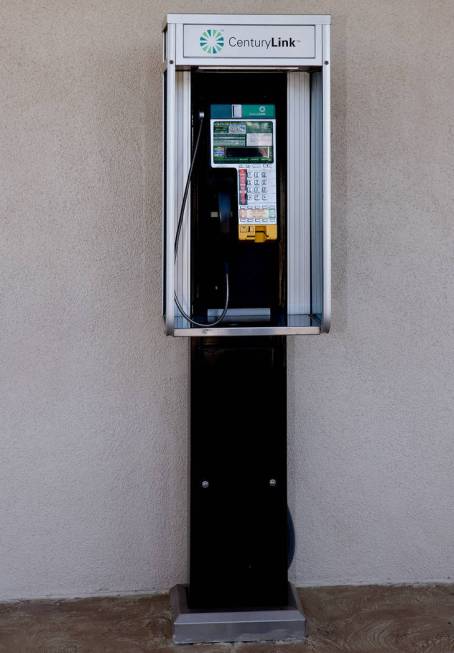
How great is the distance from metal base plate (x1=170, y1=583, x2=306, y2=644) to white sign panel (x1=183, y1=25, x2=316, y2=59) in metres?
1.63

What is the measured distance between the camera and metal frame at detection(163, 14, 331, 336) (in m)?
2.24

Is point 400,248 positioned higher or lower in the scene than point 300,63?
lower

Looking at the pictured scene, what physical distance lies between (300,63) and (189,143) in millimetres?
383

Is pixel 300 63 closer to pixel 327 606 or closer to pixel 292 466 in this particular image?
pixel 292 466

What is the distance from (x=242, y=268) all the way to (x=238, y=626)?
42.2 inches

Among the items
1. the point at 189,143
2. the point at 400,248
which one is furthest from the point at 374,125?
the point at 189,143

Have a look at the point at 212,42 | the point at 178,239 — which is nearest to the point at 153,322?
the point at 178,239

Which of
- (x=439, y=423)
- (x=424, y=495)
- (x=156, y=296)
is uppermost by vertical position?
(x=156, y=296)

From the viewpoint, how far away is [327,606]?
267 cm

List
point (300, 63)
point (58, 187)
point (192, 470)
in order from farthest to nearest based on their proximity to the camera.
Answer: point (58, 187) < point (192, 470) < point (300, 63)

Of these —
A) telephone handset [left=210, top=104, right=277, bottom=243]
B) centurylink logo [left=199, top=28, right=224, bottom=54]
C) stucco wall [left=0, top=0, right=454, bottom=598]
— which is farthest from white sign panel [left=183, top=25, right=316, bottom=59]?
stucco wall [left=0, top=0, right=454, bottom=598]

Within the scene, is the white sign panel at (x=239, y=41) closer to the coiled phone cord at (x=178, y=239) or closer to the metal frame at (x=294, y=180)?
the metal frame at (x=294, y=180)

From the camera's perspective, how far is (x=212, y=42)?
2244mm

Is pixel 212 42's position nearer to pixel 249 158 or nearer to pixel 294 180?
pixel 249 158
